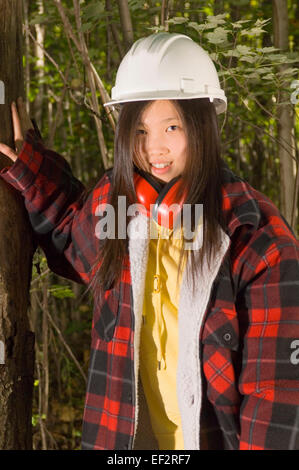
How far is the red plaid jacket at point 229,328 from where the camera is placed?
1.54 metres

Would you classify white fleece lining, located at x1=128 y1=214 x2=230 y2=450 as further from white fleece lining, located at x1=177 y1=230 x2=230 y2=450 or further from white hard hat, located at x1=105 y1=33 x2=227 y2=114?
white hard hat, located at x1=105 y1=33 x2=227 y2=114

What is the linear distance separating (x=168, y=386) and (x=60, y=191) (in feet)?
2.13

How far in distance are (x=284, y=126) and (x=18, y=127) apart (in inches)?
57.2

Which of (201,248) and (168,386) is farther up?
(201,248)

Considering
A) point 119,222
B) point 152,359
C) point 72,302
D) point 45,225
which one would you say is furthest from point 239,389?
point 72,302

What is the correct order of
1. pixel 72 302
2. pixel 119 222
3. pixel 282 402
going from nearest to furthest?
pixel 282 402 → pixel 119 222 → pixel 72 302

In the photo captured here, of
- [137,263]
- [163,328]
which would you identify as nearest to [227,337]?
[163,328]

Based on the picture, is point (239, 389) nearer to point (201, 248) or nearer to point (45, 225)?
point (201, 248)

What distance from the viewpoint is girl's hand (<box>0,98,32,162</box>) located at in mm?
1718

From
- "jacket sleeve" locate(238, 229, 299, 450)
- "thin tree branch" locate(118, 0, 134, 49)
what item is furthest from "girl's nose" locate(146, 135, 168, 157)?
"thin tree branch" locate(118, 0, 134, 49)

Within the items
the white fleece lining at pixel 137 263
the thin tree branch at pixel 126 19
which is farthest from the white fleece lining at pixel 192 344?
the thin tree branch at pixel 126 19

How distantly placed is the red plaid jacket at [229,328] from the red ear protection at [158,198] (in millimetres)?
124

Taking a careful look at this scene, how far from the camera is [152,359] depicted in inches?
68.9

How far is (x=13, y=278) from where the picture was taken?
5.79ft
